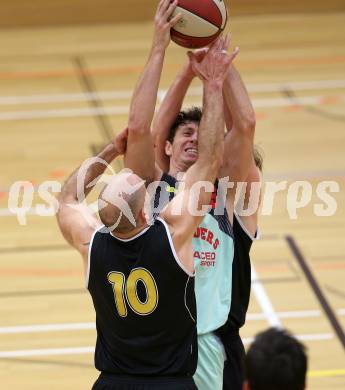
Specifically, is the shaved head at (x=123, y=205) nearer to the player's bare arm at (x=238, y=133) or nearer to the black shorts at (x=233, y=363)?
the player's bare arm at (x=238, y=133)

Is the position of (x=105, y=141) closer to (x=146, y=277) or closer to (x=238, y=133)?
(x=238, y=133)

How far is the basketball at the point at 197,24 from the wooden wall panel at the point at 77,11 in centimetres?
1273

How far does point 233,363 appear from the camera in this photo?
231 inches

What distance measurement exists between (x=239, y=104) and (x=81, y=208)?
110cm

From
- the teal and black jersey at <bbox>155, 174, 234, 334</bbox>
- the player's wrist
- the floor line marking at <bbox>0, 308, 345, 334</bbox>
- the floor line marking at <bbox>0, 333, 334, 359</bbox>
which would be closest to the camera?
the player's wrist

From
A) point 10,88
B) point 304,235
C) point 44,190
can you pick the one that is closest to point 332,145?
point 304,235

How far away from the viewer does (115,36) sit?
17.9m

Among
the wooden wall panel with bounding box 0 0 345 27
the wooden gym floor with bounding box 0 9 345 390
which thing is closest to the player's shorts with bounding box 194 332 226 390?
the wooden gym floor with bounding box 0 9 345 390

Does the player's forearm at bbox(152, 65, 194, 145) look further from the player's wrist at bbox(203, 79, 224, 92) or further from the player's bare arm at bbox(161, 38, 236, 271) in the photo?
the player's wrist at bbox(203, 79, 224, 92)

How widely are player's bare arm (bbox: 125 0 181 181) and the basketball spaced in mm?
101

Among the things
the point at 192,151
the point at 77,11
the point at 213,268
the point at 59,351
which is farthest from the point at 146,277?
the point at 77,11

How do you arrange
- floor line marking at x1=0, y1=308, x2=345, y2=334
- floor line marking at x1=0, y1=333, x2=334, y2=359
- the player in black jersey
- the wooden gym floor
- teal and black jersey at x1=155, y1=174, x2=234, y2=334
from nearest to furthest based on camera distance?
1. the player in black jersey
2. teal and black jersey at x1=155, y1=174, x2=234, y2=334
3. floor line marking at x1=0, y1=333, x2=334, y2=359
4. the wooden gym floor
5. floor line marking at x1=0, y1=308, x2=345, y2=334

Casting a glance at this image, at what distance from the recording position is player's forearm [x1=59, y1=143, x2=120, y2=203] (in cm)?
564

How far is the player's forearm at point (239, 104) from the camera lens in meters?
5.66
